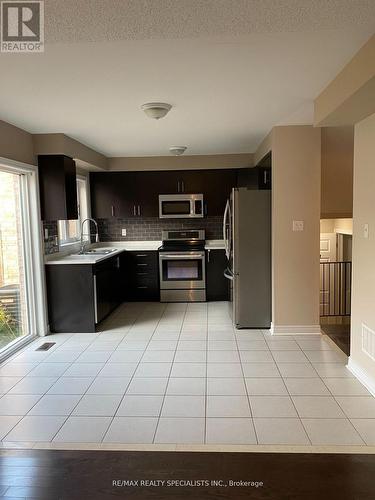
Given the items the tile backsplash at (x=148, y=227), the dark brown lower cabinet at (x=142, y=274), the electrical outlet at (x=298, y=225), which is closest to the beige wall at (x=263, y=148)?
the electrical outlet at (x=298, y=225)

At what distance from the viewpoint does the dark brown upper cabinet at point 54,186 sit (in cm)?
435

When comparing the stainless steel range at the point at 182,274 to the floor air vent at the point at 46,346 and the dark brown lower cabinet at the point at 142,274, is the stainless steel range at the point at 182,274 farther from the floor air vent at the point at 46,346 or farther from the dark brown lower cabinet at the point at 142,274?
the floor air vent at the point at 46,346

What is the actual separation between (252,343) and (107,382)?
162cm

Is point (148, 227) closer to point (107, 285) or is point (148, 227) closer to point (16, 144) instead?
point (107, 285)

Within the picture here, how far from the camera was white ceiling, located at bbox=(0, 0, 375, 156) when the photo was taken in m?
1.65

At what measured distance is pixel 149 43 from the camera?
6.76ft

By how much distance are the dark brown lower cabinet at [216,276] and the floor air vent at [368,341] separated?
2.97m

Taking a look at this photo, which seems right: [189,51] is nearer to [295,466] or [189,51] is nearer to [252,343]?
[295,466]

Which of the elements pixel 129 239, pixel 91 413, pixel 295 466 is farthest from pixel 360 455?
pixel 129 239

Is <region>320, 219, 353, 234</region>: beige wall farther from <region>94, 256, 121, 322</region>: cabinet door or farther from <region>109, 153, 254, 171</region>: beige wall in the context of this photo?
<region>94, 256, 121, 322</region>: cabinet door

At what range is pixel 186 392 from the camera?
292 cm

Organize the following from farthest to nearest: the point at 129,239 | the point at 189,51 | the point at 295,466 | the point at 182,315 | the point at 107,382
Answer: the point at 129,239
the point at 182,315
the point at 107,382
the point at 189,51
the point at 295,466

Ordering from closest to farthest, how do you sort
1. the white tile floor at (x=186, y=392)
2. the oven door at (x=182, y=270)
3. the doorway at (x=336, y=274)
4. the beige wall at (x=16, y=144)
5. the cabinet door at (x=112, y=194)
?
the white tile floor at (x=186, y=392) → the beige wall at (x=16, y=144) → the oven door at (x=182, y=270) → the cabinet door at (x=112, y=194) → the doorway at (x=336, y=274)

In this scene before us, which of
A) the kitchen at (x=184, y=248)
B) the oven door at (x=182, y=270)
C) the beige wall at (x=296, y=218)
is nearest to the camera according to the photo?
the kitchen at (x=184, y=248)
